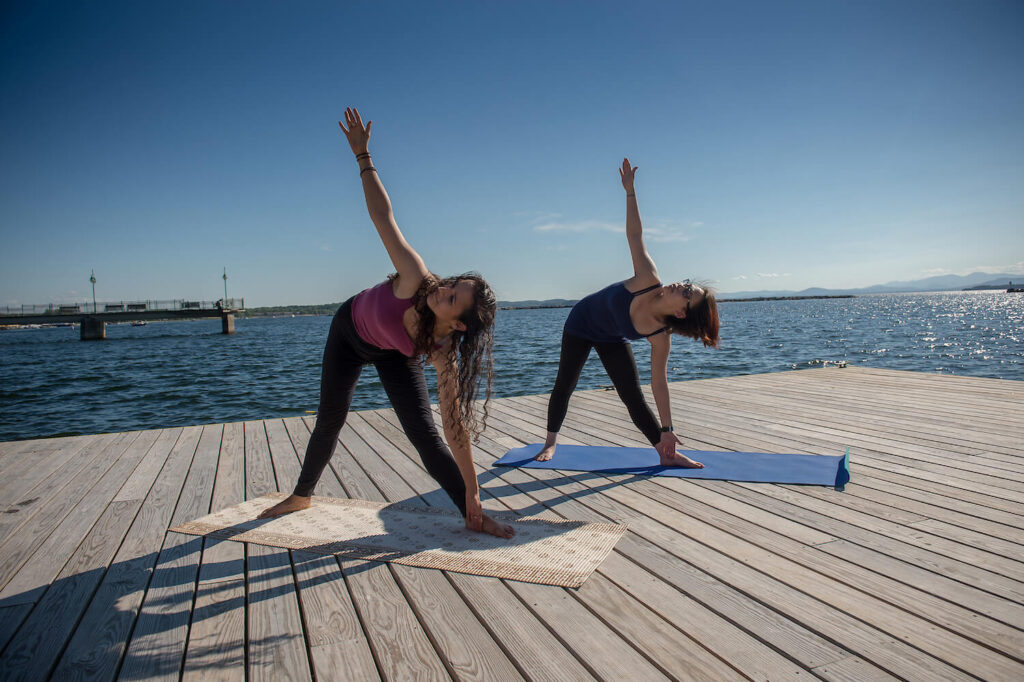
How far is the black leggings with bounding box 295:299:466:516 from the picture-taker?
2.32 metres

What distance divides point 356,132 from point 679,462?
2.32 metres

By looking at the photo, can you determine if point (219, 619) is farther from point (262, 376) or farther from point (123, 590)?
point (262, 376)

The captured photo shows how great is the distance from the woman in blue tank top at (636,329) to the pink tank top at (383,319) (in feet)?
3.98


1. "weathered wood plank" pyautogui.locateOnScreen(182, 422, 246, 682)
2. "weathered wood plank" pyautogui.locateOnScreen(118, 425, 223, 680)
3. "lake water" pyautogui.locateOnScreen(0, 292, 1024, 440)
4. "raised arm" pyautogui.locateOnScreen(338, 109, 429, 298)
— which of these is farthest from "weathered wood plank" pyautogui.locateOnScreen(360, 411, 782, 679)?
"lake water" pyautogui.locateOnScreen(0, 292, 1024, 440)

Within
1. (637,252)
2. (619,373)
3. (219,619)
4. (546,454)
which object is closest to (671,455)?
(619,373)

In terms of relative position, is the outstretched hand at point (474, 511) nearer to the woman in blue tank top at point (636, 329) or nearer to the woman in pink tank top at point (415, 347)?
the woman in pink tank top at point (415, 347)

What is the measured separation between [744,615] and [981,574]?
0.88 meters

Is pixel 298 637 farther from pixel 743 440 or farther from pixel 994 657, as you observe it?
Result: pixel 743 440

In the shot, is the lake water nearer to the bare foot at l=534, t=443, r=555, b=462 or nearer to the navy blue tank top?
the bare foot at l=534, t=443, r=555, b=462

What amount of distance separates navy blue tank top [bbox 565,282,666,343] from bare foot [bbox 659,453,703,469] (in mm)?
683

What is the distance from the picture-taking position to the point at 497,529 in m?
2.30

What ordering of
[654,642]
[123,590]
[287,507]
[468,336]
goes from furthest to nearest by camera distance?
[287,507] < [468,336] < [123,590] < [654,642]

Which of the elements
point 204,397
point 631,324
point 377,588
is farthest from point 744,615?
point 204,397

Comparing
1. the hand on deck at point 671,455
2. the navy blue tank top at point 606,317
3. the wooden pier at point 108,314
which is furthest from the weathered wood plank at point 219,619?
the wooden pier at point 108,314
